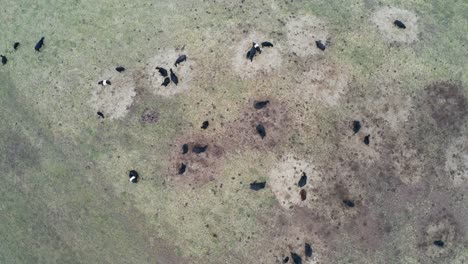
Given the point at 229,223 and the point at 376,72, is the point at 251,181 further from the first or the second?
the point at 376,72

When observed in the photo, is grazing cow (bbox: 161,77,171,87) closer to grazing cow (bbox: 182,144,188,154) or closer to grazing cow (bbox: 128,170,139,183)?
grazing cow (bbox: 182,144,188,154)

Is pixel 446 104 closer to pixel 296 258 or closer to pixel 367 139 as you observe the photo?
pixel 367 139

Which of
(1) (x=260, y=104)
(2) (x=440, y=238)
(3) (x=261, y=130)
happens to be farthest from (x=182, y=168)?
(2) (x=440, y=238)

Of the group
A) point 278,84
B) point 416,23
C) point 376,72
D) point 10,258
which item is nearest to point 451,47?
point 416,23

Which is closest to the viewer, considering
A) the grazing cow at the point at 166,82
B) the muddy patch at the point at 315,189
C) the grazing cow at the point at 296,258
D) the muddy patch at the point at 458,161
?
the grazing cow at the point at 296,258

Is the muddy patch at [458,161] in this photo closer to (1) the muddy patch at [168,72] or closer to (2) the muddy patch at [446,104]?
(2) the muddy patch at [446,104]

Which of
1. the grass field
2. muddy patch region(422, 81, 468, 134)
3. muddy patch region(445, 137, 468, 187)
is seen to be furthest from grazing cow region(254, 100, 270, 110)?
muddy patch region(445, 137, 468, 187)

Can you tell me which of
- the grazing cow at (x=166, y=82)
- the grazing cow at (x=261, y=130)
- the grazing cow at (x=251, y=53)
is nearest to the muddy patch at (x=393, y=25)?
the grazing cow at (x=251, y=53)
